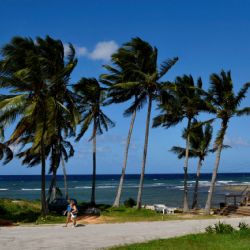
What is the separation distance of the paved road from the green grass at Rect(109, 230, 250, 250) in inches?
58.4

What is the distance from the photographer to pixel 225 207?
3350 cm

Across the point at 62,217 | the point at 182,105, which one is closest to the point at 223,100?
the point at 182,105

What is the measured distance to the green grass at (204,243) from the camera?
15258mm

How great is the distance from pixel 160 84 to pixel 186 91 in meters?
3.98

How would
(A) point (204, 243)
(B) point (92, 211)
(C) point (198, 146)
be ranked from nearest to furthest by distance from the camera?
(A) point (204, 243) → (B) point (92, 211) → (C) point (198, 146)

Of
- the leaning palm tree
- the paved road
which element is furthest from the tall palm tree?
the paved road

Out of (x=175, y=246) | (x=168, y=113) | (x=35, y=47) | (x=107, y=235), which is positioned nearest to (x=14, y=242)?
(x=107, y=235)

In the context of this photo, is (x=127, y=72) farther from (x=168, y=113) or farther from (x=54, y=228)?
(x=54, y=228)

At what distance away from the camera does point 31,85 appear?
25.6 meters

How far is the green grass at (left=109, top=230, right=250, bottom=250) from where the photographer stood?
15.3 m

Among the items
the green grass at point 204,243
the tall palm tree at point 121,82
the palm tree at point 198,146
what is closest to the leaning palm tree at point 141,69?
the tall palm tree at point 121,82

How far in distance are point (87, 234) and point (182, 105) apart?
18.8 m

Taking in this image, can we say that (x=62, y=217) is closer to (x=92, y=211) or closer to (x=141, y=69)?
(x=92, y=211)

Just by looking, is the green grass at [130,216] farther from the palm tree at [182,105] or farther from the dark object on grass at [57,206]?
the palm tree at [182,105]
